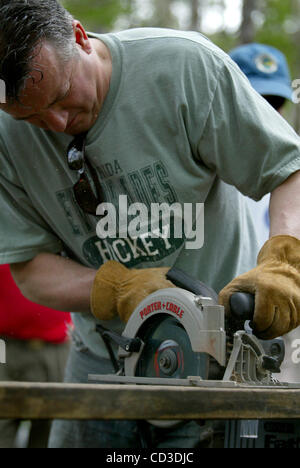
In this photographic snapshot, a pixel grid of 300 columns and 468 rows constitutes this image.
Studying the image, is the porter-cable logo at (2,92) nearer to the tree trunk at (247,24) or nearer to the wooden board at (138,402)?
the wooden board at (138,402)

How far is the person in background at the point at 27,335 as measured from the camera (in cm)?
404

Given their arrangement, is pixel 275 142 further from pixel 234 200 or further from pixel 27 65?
pixel 27 65

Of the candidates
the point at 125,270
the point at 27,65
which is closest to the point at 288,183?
the point at 125,270

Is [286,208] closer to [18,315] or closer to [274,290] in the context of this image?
[274,290]

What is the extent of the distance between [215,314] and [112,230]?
76 cm

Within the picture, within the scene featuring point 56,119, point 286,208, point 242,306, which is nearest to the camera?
point 242,306

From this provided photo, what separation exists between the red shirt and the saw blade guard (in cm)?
229

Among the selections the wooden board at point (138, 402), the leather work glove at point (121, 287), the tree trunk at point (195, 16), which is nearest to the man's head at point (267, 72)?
the leather work glove at point (121, 287)

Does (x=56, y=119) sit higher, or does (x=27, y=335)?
(x=56, y=119)

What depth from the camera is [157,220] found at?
7.22 ft

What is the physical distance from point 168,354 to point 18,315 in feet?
8.17

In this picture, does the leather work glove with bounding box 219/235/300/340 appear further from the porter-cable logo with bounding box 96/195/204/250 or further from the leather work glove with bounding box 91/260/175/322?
the porter-cable logo with bounding box 96/195/204/250

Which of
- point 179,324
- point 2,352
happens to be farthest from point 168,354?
point 2,352

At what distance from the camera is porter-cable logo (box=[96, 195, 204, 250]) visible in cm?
219
